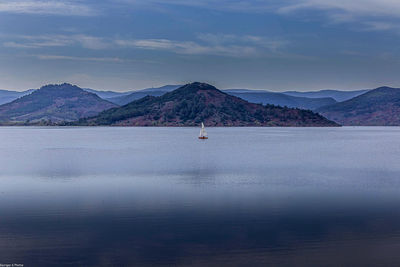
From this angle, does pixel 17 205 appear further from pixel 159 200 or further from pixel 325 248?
pixel 325 248

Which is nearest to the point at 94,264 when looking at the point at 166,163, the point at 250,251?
the point at 250,251

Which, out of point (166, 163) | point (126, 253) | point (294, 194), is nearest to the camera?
point (126, 253)

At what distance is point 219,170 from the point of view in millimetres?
65312

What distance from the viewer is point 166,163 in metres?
75.7

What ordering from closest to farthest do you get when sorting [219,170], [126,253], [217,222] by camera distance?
[126,253], [217,222], [219,170]

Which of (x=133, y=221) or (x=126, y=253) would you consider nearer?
(x=126, y=253)

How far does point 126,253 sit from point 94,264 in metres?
2.14

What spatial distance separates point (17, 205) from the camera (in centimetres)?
3625

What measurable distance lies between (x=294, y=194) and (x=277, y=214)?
31.7ft

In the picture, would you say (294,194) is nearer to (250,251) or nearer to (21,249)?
(250,251)

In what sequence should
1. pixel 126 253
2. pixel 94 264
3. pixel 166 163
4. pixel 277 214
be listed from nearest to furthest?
pixel 94 264 → pixel 126 253 → pixel 277 214 → pixel 166 163

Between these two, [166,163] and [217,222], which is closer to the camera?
[217,222]

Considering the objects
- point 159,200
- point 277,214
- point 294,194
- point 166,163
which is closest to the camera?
point 277,214

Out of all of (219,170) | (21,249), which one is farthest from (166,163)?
(21,249)
